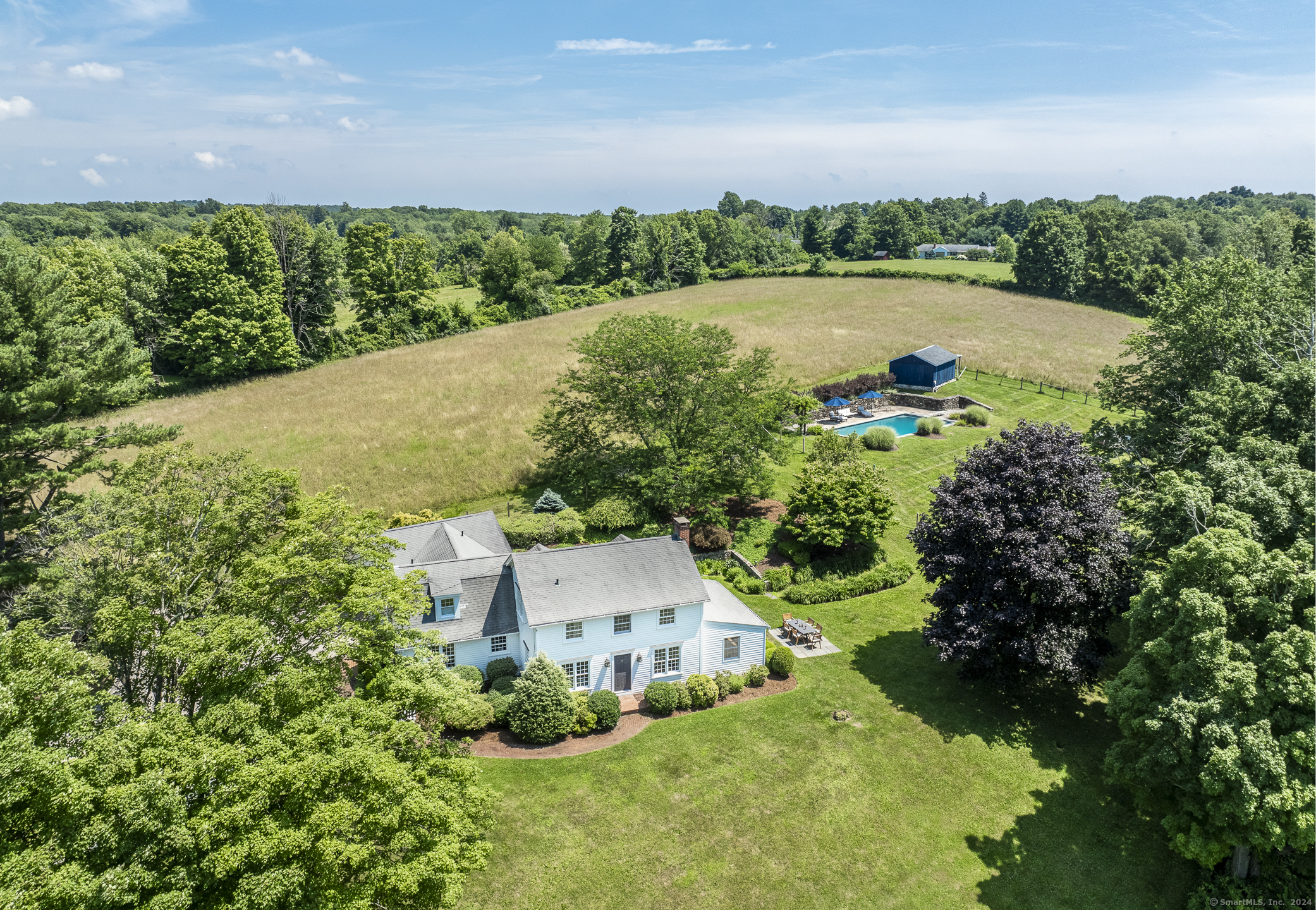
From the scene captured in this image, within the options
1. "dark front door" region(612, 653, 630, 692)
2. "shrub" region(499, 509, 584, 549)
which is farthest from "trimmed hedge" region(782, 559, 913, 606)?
"shrub" region(499, 509, 584, 549)

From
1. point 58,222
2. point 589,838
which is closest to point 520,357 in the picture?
point 589,838

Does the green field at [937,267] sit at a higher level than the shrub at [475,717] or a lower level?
higher

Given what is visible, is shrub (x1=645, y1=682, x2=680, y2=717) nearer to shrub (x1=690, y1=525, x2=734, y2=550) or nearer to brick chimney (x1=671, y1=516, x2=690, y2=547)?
brick chimney (x1=671, y1=516, x2=690, y2=547)

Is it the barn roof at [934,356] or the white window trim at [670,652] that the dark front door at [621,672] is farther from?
the barn roof at [934,356]

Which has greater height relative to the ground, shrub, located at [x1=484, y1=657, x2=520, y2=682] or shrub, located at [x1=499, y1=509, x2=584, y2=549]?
shrub, located at [x1=499, y1=509, x2=584, y2=549]

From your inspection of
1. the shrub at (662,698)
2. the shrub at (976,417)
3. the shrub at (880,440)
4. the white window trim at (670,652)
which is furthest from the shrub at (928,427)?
the shrub at (662,698)
